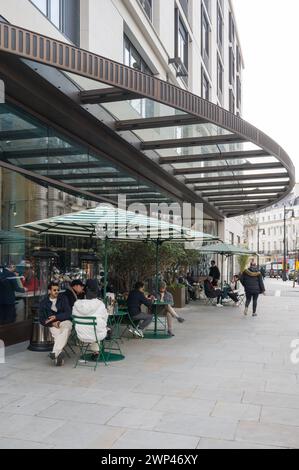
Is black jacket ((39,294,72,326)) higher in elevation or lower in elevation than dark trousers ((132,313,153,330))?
higher

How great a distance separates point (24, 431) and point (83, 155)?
28.6ft

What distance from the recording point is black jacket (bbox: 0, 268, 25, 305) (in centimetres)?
965

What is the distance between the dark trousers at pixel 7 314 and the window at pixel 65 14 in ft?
19.3

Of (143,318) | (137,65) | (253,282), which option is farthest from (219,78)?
(143,318)

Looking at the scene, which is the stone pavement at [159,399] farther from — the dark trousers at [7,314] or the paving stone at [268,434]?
the dark trousers at [7,314]

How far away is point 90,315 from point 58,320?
59 cm

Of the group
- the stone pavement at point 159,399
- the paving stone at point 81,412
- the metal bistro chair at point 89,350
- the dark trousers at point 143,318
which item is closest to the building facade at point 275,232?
the dark trousers at point 143,318

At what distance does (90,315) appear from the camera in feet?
24.8

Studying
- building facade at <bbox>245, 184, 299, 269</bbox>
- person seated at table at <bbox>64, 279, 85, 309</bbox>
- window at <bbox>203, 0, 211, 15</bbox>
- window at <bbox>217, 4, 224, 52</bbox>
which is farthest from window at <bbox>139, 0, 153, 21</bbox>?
building facade at <bbox>245, 184, 299, 269</bbox>

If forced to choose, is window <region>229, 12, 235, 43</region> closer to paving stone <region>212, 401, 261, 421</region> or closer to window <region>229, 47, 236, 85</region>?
window <region>229, 47, 236, 85</region>

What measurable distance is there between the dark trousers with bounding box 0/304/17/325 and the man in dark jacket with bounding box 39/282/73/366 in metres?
1.89

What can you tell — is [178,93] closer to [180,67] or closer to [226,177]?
[226,177]

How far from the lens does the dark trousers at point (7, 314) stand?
960 cm

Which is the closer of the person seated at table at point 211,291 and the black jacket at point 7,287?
the black jacket at point 7,287
